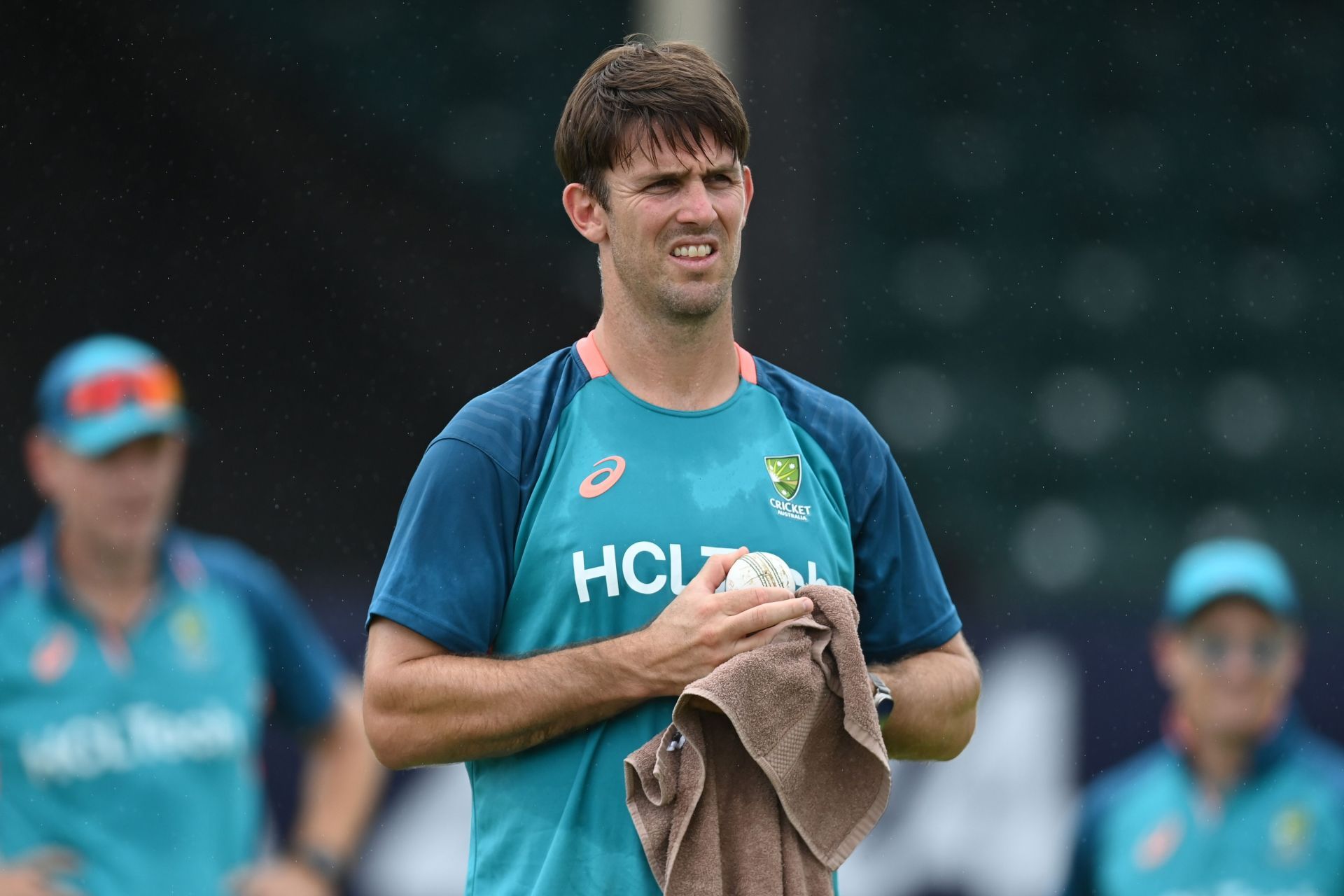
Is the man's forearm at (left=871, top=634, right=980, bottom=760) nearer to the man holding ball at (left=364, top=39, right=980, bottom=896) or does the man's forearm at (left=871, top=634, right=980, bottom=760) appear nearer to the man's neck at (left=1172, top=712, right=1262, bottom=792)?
the man holding ball at (left=364, top=39, right=980, bottom=896)

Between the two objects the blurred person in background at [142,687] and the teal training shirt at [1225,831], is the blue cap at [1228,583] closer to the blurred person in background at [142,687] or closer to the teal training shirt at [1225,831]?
the teal training shirt at [1225,831]

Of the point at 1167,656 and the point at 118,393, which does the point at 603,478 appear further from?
the point at 1167,656

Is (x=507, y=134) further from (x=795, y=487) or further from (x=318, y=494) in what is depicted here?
(x=795, y=487)

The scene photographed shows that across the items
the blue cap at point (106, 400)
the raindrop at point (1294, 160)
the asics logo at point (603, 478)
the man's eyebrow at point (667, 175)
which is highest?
the raindrop at point (1294, 160)

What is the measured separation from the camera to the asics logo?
2.92m

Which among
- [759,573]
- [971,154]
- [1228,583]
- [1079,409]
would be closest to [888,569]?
[759,573]

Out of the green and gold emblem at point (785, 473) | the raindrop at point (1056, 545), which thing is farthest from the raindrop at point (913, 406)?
the green and gold emblem at point (785, 473)

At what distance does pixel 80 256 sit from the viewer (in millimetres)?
9859

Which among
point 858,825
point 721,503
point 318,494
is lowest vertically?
point 858,825

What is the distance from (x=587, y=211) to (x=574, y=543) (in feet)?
2.04

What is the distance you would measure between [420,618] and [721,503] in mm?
539

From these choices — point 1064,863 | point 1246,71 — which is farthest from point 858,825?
point 1246,71

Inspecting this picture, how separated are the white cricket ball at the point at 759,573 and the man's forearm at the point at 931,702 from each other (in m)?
0.30

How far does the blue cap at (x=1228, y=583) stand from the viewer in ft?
22.3
